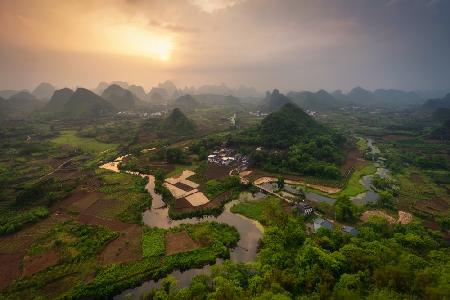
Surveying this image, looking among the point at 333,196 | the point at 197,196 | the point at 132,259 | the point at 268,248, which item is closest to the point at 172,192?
the point at 197,196

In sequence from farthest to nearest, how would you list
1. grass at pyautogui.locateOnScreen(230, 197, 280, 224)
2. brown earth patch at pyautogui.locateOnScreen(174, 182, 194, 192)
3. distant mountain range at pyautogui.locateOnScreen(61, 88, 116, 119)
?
1. distant mountain range at pyautogui.locateOnScreen(61, 88, 116, 119)
2. brown earth patch at pyautogui.locateOnScreen(174, 182, 194, 192)
3. grass at pyautogui.locateOnScreen(230, 197, 280, 224)

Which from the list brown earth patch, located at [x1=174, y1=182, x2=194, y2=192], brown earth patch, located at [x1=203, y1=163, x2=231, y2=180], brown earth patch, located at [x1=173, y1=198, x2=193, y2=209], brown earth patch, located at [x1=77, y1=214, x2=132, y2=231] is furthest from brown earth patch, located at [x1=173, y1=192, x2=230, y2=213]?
brown earth patch, located at [x1=203, y1=163, x2=231, y2=180]

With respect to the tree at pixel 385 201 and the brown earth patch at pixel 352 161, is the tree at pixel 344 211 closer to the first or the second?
the tree at pixel 385 201

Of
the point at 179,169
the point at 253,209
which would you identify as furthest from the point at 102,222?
the point at 179,169

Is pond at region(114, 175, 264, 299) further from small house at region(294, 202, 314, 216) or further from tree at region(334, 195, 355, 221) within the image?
tree at region(334, 195, 355, 221)

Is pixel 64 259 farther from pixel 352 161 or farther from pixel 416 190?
pixel 352 161

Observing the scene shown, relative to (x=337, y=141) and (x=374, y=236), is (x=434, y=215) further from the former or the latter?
(x=337, y=141)
